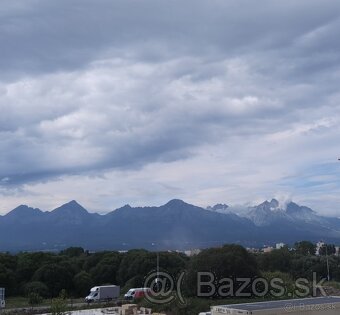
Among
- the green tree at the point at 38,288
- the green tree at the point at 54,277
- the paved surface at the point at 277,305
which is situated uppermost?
the green tree at the point at 54,277

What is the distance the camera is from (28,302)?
3578 cm

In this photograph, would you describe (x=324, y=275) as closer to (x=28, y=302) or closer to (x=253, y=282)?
(x=253, y=282)

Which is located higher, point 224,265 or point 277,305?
point 224,265

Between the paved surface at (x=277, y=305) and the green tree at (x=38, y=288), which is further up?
the green tree at (x=38, y=288)

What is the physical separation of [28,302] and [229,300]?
13055 mm

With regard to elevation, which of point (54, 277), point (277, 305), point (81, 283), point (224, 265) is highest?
point (224, 265)

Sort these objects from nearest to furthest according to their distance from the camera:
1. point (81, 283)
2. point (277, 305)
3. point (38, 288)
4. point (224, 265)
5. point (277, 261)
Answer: point (277, 305) → point (224, 265) → point (38, 288) → point (81, 283) → point (277, 261)

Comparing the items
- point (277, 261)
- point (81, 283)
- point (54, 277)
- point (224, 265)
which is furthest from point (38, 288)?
point (277, 261)


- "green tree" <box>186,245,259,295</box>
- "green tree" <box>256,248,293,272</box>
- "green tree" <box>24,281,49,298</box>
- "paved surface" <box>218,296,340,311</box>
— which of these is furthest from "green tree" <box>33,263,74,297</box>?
"paved surface" <box>218,296,340,311</box>

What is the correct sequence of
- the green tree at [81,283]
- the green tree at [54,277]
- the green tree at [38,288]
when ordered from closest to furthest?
the green tree at [38,288] < the green tree at [54,277] < the green tree at [81,283]

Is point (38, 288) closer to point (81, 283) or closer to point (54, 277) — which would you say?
point (54, 277)

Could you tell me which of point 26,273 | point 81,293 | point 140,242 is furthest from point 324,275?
point 140,242

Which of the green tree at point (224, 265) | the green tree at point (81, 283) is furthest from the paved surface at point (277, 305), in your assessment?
the green tree at point (81, 283)

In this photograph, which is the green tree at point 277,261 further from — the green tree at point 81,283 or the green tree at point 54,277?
the green tree at point 54,277
